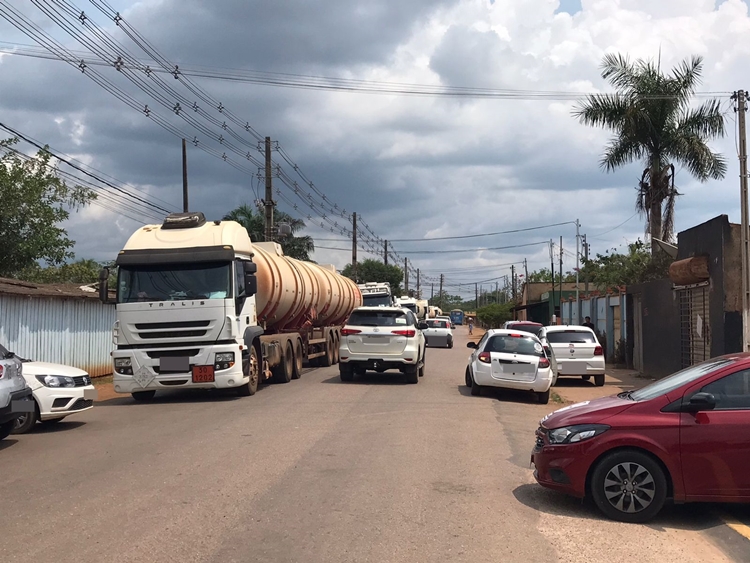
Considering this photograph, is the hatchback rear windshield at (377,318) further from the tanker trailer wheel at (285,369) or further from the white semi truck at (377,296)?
the white semi truck at (377,296)

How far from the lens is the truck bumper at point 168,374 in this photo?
48.6 feet

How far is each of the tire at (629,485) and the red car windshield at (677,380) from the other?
0.67 m

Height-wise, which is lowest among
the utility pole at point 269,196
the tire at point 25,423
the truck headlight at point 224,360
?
the tire at point 25,423

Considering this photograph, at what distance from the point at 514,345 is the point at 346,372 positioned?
15.9 feet

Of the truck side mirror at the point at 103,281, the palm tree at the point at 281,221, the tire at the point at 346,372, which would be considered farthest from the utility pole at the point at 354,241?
the truck side mirror at the point at 103,281

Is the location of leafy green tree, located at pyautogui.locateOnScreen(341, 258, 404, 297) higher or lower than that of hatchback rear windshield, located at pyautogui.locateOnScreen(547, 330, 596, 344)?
higher

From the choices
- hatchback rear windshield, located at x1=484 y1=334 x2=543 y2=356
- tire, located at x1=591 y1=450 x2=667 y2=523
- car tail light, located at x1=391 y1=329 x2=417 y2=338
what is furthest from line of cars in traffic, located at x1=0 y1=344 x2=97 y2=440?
hatchback rear windshield, located at x1=484 y1=334 x2=543 y2=356

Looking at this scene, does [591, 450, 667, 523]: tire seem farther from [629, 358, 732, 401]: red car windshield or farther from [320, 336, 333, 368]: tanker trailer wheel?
[320, 336, 333, 368]: tanker trailer wheel

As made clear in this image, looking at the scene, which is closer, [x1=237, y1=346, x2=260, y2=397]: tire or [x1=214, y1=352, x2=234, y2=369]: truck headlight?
[x1=214, y1=352, x2=234, y2=369]: truck headlight

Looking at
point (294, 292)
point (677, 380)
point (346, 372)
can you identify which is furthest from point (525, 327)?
point (677, 380)

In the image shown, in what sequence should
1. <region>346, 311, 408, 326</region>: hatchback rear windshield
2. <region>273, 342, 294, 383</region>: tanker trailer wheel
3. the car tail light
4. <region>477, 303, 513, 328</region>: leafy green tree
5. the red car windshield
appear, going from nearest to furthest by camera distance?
the red car windshield, the car tail light, <region>346, 311, 408, 326</region>: hatchback rear windshield, <region>273, 342, 294, 383</region>: tanker trailer wheel, <region>477, 303, 513, 328</region>: leafy green tree

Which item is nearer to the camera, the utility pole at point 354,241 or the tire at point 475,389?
the tire at point 475,389

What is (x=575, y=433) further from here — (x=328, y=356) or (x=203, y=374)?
(x=328, y=356)

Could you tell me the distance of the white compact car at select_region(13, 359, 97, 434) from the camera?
11500 mm
